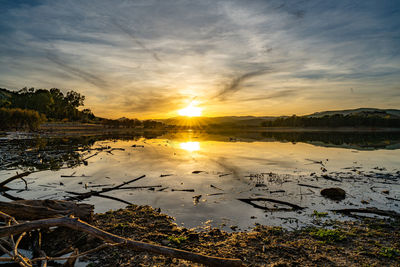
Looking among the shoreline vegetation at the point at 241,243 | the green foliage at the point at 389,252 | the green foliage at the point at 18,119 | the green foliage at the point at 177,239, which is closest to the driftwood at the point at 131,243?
the shoreline vegetation at the point at 241,243

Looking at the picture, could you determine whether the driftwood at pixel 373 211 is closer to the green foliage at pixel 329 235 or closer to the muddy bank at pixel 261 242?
the muddy bank at pixel 261 242

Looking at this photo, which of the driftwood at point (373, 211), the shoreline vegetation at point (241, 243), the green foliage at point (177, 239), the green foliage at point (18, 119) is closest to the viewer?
the shoreline vegetation at point (241, 243)

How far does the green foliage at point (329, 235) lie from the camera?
7844 millimetres

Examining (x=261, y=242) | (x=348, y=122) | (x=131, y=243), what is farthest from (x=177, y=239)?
(x=348, y=122)

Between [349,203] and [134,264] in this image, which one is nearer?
[134,264]

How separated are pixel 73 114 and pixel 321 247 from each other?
7413 inches

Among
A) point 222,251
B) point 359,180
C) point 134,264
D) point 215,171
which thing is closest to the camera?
point 134,264

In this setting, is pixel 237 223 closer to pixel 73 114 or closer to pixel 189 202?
pixel 189 202

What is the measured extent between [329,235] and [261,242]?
2975mm

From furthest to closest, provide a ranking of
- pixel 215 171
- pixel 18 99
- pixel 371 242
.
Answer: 1. pixel 18 99
2. pixel 215 171
3. pixel 371 242

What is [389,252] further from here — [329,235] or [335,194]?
[335,194]

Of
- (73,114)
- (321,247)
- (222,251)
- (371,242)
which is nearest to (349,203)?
(371,242)

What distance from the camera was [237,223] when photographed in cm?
962

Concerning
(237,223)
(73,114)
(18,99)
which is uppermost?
(18,99)
